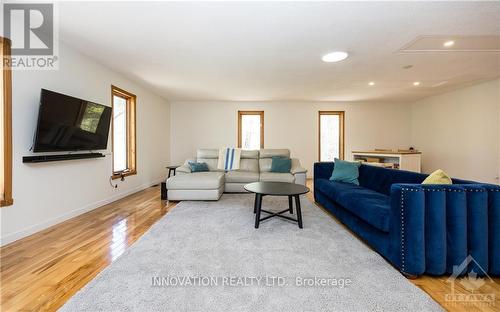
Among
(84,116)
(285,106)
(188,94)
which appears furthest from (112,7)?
(285,106)

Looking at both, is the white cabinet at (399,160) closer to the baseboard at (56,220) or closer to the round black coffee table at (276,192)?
the round black coffee table at (276,192)

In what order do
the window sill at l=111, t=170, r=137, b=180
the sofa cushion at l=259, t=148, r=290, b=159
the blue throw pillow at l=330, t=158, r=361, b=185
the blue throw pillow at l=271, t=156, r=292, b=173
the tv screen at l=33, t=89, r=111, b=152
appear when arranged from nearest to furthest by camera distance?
the tv screen at l=33, t=89, r=111, b=152 → the blue throw pillow at l=330, t=158, r=361, b=185 → the window sill at l=111, t=170, r=137, b=180 → the blue throw pillow at l=271, t=156, r=292, b=173 → the sofa cushion at l=259, t=148, r=290, b=159

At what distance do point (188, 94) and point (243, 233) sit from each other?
172 inches

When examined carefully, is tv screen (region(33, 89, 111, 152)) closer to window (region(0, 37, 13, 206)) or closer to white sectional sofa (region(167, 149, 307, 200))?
window (region(0, 37, 13, 206))

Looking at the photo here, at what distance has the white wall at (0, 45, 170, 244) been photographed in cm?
234

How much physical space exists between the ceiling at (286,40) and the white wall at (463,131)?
51 cm

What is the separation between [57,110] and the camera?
2.63 m

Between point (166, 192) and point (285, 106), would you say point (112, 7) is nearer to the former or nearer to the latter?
point (166, 192)

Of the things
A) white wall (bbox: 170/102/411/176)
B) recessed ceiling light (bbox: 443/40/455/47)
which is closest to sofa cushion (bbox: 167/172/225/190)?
white wall (bbox: 170/102/411/176)

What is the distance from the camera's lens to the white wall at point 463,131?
4.37 metres
